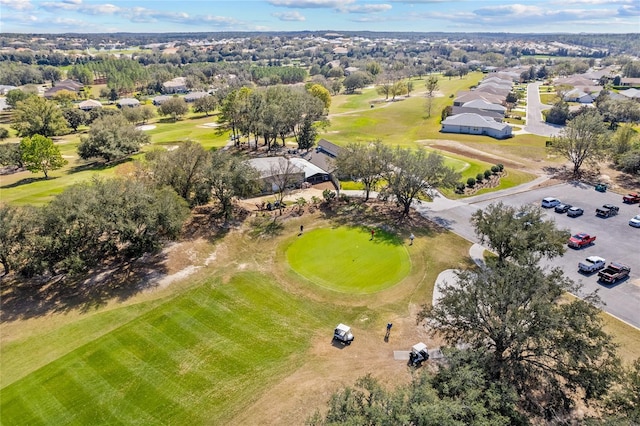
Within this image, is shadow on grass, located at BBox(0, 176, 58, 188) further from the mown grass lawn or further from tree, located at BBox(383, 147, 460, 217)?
tree, located at BBox(383, 147, 460, 217)

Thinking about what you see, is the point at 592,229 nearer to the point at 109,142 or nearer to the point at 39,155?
the point at 109,142

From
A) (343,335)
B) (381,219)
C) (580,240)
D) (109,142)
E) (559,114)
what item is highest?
(559,114)

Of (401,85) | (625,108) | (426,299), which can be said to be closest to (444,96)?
(401,85)

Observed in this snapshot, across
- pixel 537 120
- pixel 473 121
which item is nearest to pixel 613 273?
pixel 473 121

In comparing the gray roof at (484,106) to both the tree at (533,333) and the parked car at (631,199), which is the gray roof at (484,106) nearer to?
the parked car at (631,199)

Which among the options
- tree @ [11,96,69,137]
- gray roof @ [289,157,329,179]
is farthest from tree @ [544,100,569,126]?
tree @ [11,96,69,137]

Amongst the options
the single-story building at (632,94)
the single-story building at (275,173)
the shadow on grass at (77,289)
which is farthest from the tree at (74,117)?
the single-story building at (632,94)
